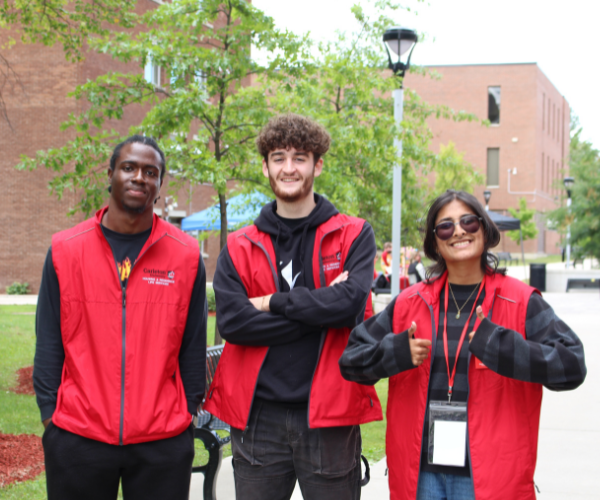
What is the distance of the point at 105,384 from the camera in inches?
98.6

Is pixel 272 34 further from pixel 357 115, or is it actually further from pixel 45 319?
pixel 45 319

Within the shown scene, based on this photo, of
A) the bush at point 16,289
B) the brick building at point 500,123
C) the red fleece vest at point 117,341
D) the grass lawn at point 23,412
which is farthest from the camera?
the brick building at point 500,123

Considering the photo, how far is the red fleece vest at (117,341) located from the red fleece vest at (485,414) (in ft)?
2.86

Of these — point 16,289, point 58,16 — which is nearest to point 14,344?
point 58,16

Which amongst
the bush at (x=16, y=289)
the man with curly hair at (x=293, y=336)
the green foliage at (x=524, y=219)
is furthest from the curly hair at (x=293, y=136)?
the green foliage at (x=524, y=219)

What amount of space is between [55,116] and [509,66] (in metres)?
40.2

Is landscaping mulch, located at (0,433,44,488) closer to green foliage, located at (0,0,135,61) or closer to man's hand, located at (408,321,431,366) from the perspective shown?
man's hand, located at (408,321,431,366)

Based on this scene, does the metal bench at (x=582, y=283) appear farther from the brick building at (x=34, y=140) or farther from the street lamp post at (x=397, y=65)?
the street lamp post at (x=397, y=65)

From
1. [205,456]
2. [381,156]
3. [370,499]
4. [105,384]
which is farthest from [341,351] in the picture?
[381,156]

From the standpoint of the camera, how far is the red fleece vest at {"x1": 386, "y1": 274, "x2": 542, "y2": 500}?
2373 millimetres

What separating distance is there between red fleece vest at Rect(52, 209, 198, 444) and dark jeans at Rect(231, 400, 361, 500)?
312 millimetres

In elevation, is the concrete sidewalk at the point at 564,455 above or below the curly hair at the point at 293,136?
below

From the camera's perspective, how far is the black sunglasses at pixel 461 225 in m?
2.58

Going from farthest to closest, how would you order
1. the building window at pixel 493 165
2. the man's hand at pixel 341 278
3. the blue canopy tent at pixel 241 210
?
the building window at pixel 493 165 < the blue canopy tent at pixel 241 210 < the man's hand at pixel 341 278
